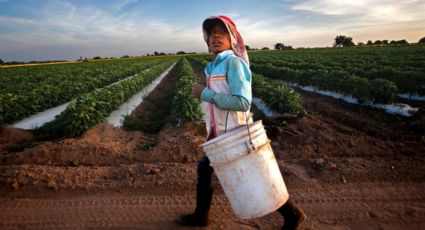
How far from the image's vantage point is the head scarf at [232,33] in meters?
2.30

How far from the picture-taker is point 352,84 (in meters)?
10.2

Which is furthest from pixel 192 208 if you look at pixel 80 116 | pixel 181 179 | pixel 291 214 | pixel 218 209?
pixel 80 116

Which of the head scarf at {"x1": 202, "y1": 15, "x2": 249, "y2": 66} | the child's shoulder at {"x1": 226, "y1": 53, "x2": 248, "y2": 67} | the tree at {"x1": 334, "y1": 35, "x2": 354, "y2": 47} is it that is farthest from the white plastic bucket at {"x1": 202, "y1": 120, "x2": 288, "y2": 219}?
the tree at {"x1": 334, "y1": 35, "x2": 354, "y2": 47}

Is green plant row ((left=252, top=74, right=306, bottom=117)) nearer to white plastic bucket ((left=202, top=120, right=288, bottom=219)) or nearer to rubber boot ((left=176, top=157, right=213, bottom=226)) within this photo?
rubber boot ((left=176, top=157, right=213, bottom=226))

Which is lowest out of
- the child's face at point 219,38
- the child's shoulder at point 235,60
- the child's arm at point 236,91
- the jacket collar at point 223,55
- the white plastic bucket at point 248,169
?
the white plastic bucket at point 248,169

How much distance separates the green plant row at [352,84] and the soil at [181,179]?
7.39 feet

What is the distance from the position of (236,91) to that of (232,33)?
47 cm

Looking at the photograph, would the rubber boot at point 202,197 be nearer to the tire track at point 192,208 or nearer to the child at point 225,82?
the tire track at point 192,208

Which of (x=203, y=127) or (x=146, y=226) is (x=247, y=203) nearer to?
(x=146, y=226)

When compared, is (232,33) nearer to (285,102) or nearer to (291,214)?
(291,214)

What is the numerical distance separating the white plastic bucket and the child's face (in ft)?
2.13

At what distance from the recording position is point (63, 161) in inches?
204

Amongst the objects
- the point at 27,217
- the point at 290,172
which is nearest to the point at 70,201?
the point at 27,217

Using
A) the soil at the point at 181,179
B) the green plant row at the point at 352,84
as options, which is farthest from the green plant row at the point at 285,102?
the green plant row at the point at 352,84
